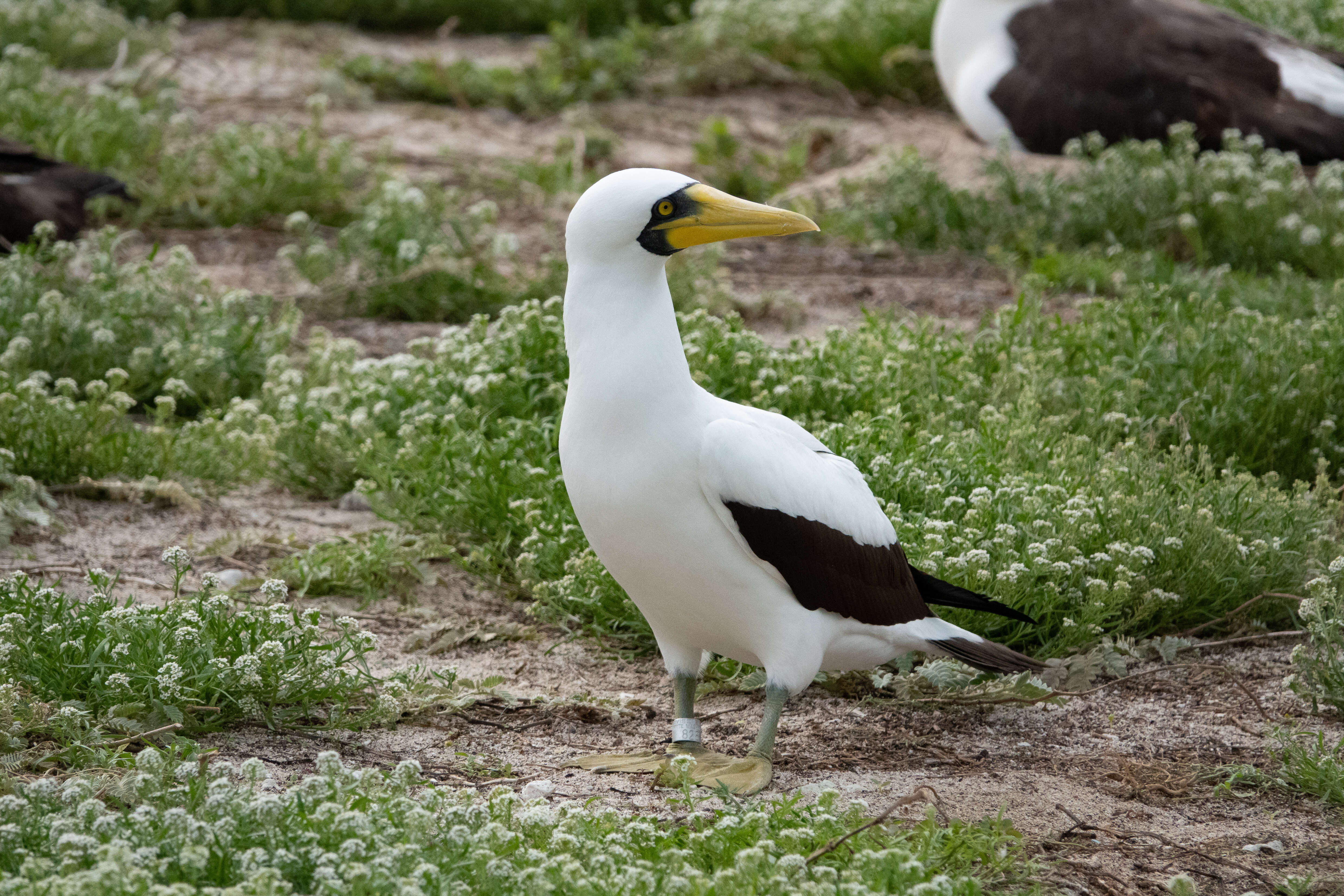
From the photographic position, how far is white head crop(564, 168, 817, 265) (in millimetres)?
3059

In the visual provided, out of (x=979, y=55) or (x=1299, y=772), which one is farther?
(x=979, y=55)

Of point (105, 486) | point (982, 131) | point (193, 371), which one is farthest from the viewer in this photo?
point (982, 131)

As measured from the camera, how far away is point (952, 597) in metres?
3.51

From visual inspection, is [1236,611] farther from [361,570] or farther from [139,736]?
[139,736]

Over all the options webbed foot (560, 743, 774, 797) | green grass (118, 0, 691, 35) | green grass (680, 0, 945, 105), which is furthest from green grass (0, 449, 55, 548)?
green grass (118, 0, 691, 35)

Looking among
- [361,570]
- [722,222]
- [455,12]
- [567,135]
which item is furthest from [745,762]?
[455,12]

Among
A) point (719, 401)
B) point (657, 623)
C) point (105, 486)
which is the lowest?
point (105, 486)

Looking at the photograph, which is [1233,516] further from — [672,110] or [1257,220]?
Answer: [672,110]

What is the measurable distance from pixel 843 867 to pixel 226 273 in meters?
5.41

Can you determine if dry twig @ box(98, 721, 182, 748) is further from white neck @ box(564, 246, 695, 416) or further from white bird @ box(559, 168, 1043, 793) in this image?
white neck @ box(564, 246, 695, 416)

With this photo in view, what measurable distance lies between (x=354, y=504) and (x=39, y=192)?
2.59m

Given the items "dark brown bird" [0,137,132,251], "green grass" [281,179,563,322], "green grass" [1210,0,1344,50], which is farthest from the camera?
"green grass" [1210,0,1344,50]

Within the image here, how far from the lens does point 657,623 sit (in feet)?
11.0

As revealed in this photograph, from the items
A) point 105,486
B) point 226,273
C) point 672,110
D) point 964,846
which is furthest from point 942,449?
point 672,110
